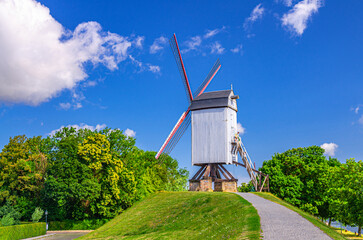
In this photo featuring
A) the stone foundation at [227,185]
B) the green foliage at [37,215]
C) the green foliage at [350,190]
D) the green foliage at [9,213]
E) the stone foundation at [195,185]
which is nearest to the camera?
the green foliage at [350,190]

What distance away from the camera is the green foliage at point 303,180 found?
50.4 m

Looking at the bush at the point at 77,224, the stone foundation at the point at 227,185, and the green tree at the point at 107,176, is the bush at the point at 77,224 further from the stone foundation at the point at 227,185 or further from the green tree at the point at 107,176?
the stone foundation at the point at 227,185

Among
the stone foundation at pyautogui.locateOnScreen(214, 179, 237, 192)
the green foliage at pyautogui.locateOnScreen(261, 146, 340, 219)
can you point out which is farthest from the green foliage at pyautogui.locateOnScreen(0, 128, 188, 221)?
the green foliage at pyautogui.locateOnScreen(261, 146, 340, 219)

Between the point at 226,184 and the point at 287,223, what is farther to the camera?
the point at 226,184

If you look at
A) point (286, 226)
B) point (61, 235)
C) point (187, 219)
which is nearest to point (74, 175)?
point (61, 235)

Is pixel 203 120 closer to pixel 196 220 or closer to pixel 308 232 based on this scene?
pixel 196 220

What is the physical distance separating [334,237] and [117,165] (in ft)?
122

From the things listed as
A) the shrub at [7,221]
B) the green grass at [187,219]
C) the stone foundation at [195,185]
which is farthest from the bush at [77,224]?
the stone foundation at [195,185]

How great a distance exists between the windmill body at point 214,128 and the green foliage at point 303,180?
8.80 m

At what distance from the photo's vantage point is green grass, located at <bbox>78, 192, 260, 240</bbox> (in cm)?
2330

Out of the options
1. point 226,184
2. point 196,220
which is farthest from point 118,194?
point 196,220

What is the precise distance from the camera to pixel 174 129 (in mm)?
51406

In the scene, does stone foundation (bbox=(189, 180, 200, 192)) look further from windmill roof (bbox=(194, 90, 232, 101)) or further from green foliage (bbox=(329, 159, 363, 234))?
green foliage (bbox=(329, 159, 363, 234))

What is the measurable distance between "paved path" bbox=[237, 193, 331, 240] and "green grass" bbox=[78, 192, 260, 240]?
66 centimetres
